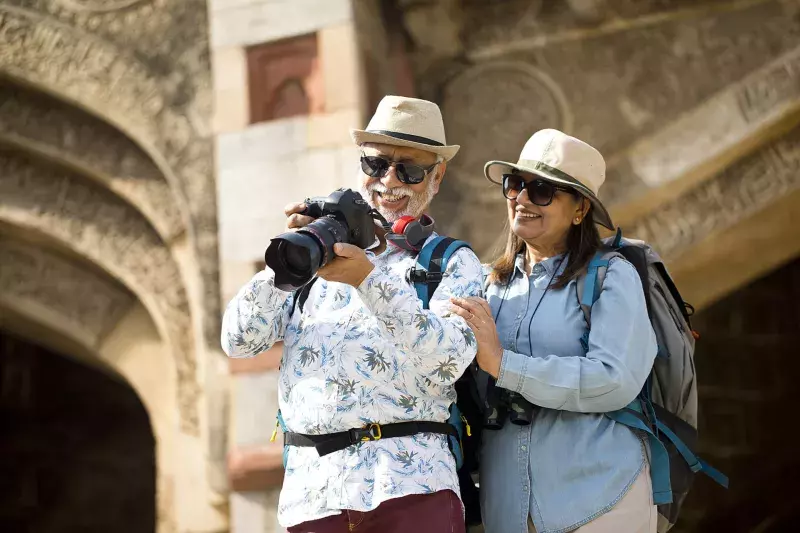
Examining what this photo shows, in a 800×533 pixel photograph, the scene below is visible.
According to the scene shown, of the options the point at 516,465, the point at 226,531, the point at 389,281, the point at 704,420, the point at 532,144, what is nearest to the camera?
the point at 389,281

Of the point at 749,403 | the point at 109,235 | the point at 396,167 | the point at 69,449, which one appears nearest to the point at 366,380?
the point at 396,167

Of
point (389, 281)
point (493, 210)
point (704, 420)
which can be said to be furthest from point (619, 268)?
point (704, 420)

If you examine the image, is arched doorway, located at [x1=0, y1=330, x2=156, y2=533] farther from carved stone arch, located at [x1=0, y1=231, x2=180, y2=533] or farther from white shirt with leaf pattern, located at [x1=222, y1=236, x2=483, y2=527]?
white shirt with leaf pattern, located at [x1=222, y1=236, x2=483, y2=527]

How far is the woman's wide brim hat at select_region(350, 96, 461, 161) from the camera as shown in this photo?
204 cm

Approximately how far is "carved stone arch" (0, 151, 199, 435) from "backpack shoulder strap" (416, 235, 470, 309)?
240 centimetres

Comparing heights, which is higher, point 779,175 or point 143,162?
point 143,162

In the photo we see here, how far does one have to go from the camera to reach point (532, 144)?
215 centimetres

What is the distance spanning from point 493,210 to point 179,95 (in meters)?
1.36

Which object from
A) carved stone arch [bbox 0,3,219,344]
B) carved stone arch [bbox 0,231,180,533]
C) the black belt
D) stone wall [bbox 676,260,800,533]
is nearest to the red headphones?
the black belt

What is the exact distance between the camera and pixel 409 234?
1.92 meters

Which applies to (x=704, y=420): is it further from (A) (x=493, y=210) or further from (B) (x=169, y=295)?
(B) (x=169, y=295)

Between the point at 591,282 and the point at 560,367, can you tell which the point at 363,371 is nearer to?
the point at 560,367

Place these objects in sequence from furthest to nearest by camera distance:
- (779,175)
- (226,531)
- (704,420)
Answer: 1. (704,420)
2. (226,531)
3. (779,175)

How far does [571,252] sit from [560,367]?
31 cm
